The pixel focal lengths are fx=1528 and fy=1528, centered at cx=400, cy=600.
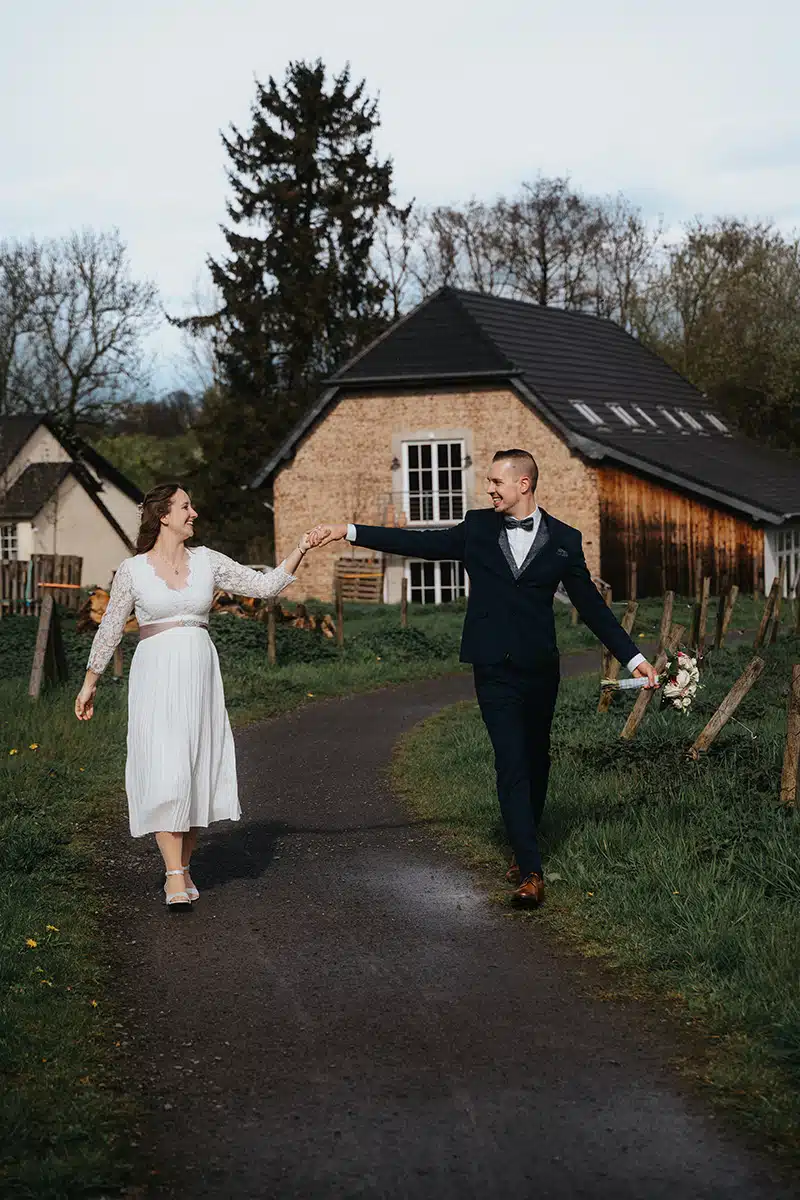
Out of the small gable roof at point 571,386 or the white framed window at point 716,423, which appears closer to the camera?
the small gable roof at point 571,386

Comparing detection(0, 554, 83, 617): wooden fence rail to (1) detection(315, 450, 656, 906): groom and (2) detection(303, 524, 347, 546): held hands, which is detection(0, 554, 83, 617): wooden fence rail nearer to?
(2) detection(303, 524, 347, 546): held hands

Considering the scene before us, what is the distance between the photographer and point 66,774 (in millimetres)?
11102

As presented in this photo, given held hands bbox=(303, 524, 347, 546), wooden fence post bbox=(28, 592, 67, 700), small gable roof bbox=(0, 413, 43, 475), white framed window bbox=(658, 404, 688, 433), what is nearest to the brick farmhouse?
white framed window bbox=(658, 404, 688, 433)

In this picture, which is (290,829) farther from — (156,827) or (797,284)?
(797,284)

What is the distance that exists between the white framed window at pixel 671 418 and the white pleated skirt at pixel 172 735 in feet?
114

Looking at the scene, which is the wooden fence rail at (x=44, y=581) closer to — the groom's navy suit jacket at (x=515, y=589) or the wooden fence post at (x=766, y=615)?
the wooden fence post at (x=766, y=615)

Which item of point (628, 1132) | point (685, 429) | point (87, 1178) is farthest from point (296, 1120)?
point (685, 429)

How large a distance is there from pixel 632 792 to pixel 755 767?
0.87m

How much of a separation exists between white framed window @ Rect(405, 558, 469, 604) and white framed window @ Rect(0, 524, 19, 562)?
1599 centimetres

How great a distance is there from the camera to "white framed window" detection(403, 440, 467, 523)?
37.0 metres

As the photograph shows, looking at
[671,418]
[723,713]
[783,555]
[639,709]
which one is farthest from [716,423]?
[723,713]

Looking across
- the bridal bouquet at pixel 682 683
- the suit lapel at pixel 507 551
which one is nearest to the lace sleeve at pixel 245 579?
the suit lapel at pixel 507 551

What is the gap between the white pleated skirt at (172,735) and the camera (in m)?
7.41

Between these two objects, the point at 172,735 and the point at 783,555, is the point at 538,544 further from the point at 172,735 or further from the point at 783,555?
the point at 783,555
